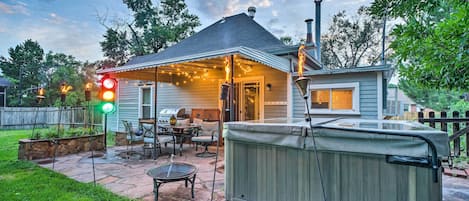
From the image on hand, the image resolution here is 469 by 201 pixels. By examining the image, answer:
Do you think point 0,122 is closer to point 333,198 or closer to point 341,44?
point 333,198

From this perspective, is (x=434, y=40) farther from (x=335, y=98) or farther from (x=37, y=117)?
(x=37, y=117)

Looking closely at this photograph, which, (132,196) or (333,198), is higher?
(333,198)

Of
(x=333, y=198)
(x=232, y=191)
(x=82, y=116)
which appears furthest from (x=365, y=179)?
(x=82, y=116)

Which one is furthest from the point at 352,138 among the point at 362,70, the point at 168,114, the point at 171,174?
the point at 168,114

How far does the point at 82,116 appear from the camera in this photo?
11.9m

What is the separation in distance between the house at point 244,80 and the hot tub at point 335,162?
164 cm

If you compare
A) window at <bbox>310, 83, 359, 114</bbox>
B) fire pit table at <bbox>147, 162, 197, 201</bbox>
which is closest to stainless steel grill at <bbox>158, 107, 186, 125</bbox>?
window at <bbox>310, 83, 359, 114</bbox>

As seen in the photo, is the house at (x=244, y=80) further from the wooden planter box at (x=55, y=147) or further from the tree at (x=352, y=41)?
the tree at (x=352, y=41)

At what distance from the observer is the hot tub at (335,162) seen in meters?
1.72

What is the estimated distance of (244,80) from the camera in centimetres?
737

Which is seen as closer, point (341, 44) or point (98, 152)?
point (98, 152)

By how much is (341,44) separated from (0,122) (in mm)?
20815

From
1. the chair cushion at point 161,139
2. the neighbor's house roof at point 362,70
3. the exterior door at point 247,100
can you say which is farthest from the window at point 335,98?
the chair cushion at point 161,139

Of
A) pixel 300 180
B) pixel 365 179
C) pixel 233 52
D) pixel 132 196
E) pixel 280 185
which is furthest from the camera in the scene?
pixel 233 52
